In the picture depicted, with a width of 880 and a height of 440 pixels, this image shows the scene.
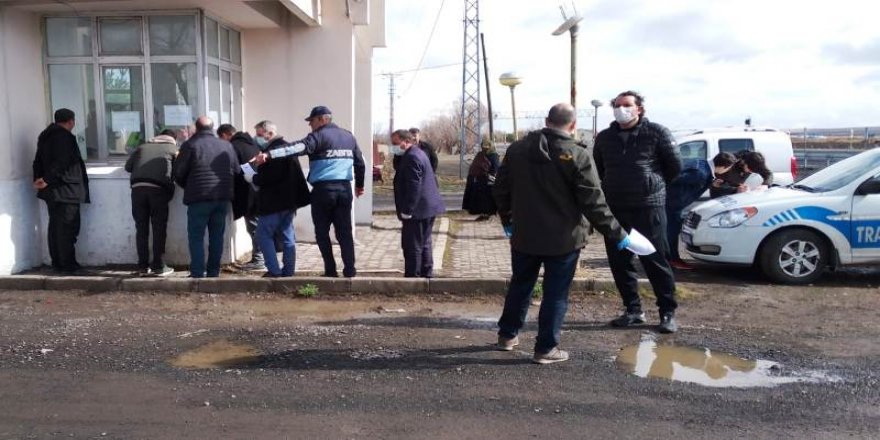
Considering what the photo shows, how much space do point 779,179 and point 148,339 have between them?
1049 centimetres

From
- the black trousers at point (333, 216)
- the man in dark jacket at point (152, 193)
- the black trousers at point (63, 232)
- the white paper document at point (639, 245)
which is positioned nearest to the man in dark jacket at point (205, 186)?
the man in dark jacket at point (152, 193)

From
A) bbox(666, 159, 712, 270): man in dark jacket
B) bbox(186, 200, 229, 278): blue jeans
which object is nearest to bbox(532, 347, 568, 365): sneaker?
bbox(666, 159, 712, 270): man in dark jacket

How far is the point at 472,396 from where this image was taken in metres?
4.71

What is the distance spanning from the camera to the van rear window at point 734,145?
1268 cm

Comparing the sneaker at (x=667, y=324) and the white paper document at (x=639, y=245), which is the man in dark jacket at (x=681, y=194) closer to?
the sneaker at (x=667, y=324)

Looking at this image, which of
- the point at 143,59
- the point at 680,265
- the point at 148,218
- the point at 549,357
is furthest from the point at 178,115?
the point at 680,265

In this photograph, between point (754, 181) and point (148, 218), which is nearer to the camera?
point (148, 218)

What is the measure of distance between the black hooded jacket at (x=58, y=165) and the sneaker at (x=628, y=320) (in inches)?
239

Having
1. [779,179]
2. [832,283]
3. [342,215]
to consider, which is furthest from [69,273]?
[779,179]

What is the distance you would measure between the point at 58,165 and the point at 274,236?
252cm

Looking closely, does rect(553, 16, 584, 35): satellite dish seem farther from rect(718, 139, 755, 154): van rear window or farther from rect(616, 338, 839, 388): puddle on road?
rect(616, 338, 839, 388): puddle on road

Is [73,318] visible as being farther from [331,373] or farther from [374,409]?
[374,409]

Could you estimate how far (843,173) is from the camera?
852 centimetres

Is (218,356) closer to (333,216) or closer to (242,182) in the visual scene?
(333,216)
